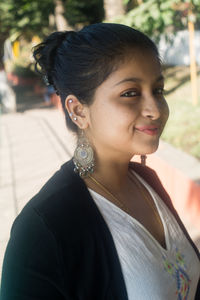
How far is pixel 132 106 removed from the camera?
4.10 ft

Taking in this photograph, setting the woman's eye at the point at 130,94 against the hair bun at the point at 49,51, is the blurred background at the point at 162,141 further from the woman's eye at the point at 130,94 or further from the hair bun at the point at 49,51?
the woman's eye at the point at 130,94

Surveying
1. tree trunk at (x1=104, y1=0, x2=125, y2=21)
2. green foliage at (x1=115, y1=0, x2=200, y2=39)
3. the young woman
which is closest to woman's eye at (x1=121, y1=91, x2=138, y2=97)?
the young woman

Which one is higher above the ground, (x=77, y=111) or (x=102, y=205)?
(x=77, y=111)

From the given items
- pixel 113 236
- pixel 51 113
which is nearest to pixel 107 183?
pixel 113 236

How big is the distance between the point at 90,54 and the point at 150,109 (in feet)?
1.03

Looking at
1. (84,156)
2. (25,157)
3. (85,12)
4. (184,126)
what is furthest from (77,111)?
(85,12)

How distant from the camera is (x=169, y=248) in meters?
1.35

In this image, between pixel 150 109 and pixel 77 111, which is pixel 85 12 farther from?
pixel 150 109

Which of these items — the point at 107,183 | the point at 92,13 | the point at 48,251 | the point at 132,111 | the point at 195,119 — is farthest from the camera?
the point at 92,13

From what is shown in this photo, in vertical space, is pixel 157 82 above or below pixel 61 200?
above

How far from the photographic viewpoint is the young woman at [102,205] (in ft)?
3.40

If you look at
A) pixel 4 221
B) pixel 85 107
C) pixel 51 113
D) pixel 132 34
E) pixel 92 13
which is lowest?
pixel 4 221

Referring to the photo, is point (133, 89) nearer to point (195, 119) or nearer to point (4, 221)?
point (4, 221)

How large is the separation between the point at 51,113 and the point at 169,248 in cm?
1086
